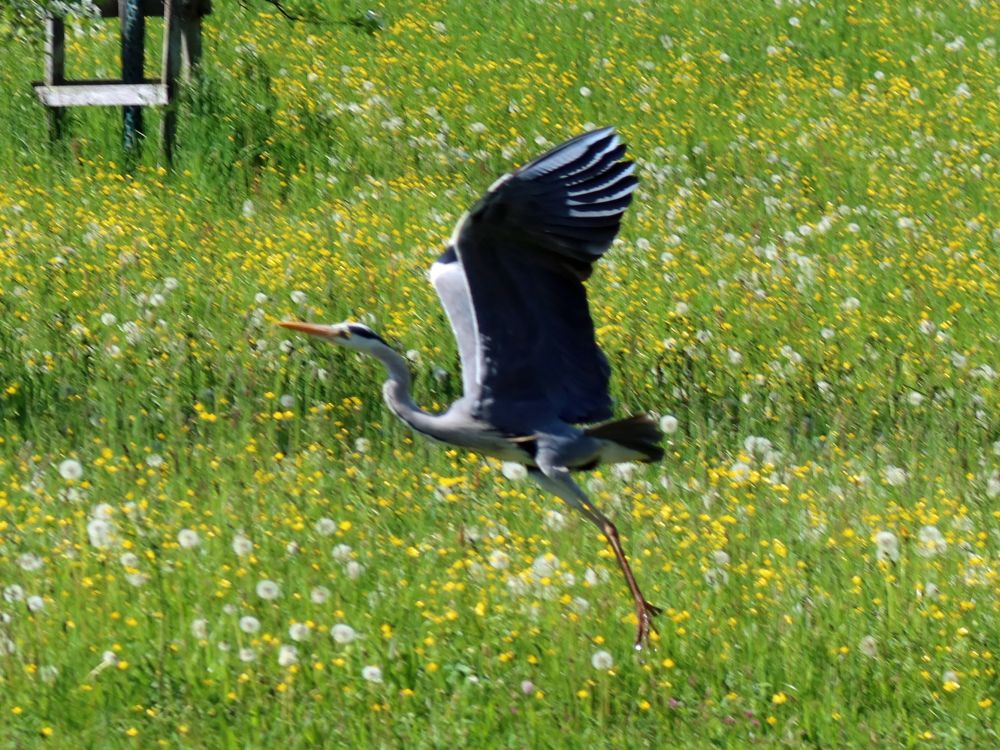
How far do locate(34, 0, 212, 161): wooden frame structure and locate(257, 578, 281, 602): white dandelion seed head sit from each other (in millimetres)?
6868

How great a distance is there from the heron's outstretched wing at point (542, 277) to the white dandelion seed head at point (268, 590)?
860mm

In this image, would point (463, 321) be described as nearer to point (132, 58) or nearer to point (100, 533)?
point (100, 533)

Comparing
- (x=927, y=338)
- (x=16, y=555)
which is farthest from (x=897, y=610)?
(x=927, y=338)

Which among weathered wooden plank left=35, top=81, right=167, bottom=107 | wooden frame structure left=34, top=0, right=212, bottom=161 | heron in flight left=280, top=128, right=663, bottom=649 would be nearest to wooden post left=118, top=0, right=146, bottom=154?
wooden frame structure left=34, top=0, right=212, bottom=161

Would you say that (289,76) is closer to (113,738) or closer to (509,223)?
(509,223)

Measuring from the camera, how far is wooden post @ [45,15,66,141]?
1174cm

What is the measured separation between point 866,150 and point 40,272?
19.8 feet

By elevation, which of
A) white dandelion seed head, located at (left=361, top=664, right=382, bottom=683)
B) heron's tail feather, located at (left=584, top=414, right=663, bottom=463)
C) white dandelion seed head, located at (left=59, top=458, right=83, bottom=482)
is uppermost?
heron's tail feather, located at (left=584, top=414, right=663, bottom=463)

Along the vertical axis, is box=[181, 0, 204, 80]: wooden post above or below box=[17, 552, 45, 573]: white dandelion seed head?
above

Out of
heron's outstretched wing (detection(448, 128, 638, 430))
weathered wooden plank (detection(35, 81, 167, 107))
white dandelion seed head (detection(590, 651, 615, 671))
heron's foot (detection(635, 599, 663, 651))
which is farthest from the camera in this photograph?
weathered wooden plank (detection(35, 81, 167, 107))

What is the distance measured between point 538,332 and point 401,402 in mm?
510

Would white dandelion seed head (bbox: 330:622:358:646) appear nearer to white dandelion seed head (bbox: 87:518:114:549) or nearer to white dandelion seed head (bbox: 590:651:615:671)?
white dandelion seed head (bbox: 590:651:615:671)

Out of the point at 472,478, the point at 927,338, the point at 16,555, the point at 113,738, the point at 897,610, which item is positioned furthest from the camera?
the point at 927,338

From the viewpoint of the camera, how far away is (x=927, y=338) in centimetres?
848
